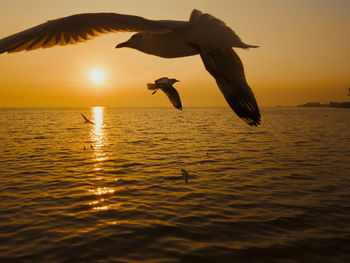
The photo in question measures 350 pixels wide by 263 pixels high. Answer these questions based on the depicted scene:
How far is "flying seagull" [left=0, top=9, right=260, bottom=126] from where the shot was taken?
2164 mm

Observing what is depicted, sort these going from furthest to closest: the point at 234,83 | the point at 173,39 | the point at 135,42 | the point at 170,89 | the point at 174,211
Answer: the point at 174,211, the point at 170,89, the point at 234,83, the point at 135,42, the point at 173,39

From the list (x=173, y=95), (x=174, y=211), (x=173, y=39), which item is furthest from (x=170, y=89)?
(x=174, y=211)

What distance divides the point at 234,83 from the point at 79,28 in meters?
1.44

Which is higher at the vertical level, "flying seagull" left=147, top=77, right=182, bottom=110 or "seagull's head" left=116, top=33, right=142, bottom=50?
"seagull's head" left=116, top=33, right=142, bottom=50

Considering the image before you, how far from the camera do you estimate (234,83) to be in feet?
9.37

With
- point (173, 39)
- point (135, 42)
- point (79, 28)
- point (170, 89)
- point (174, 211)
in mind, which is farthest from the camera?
point (174, 211)

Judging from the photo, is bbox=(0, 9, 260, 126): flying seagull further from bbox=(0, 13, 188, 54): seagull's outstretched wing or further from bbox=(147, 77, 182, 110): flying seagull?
bbox=(147, 77, 182, 110): flying seagull

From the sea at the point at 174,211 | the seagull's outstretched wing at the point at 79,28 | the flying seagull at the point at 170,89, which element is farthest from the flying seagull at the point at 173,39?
the sea at the point at 174,211

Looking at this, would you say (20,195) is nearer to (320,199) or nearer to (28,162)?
(28,162)

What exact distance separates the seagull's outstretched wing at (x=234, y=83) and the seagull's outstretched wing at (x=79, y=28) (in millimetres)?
562

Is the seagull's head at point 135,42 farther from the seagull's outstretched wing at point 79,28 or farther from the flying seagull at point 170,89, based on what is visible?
the flying seagull at point 170,89

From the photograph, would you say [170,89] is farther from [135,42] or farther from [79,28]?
[79,28]

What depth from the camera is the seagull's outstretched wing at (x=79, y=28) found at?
6.93ft

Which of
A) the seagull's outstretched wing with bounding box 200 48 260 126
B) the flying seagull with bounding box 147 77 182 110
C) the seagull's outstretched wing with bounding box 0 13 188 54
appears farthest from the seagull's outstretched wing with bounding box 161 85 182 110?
the seagull's outstretched wing with bounding box 0 13 188 54
